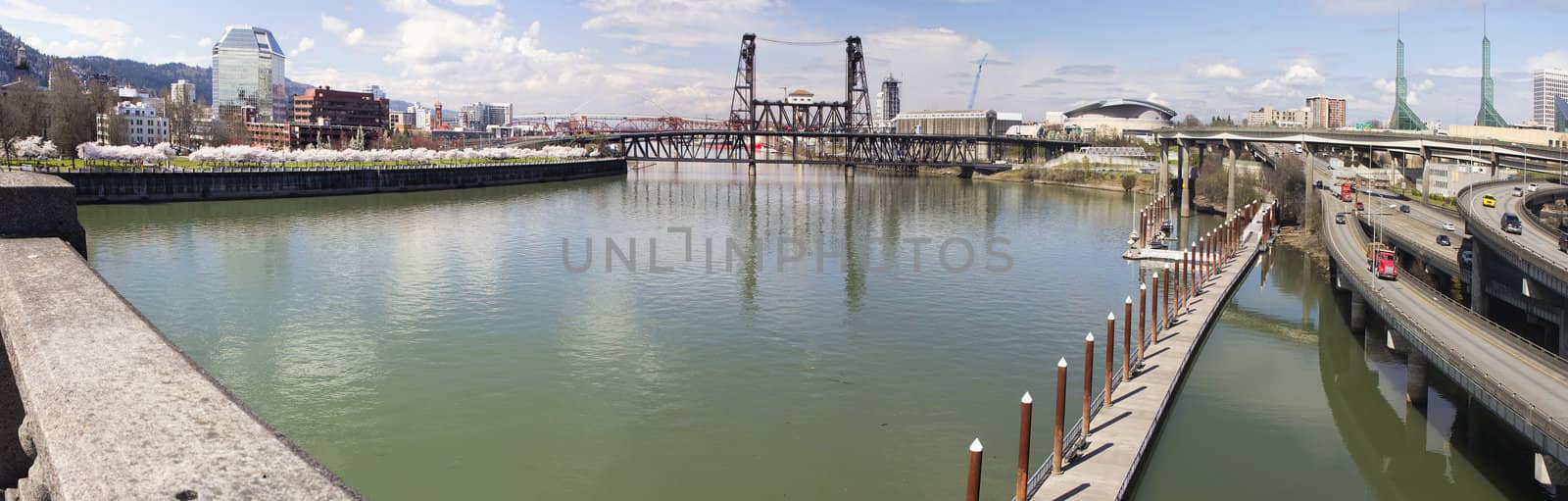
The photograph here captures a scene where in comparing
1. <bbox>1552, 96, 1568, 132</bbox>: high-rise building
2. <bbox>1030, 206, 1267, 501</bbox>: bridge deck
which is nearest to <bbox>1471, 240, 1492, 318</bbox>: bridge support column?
<bbox>1030, 206, 1267, 501</bbox>: bridge deck

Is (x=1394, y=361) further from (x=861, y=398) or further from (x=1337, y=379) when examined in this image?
(x=861, y=398)

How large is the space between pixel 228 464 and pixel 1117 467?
11556 mm

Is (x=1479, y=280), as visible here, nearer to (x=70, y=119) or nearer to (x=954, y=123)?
(x=70, y=119)

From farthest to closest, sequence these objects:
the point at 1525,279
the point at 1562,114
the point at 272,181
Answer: the point at 1562,114 → the point at 272,181 → the point at 1525,279

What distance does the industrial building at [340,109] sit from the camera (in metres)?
149

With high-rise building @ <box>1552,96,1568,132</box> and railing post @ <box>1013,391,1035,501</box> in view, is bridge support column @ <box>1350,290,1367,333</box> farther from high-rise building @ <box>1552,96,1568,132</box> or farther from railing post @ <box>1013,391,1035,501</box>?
high-rise building @ <box>1552,96,1568,132</box>

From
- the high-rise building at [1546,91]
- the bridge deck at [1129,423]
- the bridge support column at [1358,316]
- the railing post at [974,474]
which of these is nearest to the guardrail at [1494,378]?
the bridge deck at [1129,423]

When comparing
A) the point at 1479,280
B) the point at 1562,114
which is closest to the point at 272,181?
the point at 1479,280

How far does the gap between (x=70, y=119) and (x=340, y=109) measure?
8769cm

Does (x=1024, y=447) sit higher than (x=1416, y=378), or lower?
higher

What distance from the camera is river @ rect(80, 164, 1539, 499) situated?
1466 cm

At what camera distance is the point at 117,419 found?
189 inches

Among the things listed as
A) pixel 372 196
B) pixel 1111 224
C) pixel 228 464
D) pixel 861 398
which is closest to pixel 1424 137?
pixel 1111 224

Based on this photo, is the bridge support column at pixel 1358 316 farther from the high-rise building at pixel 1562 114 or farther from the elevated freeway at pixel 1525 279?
the high-rise building at pixel 1562 114
